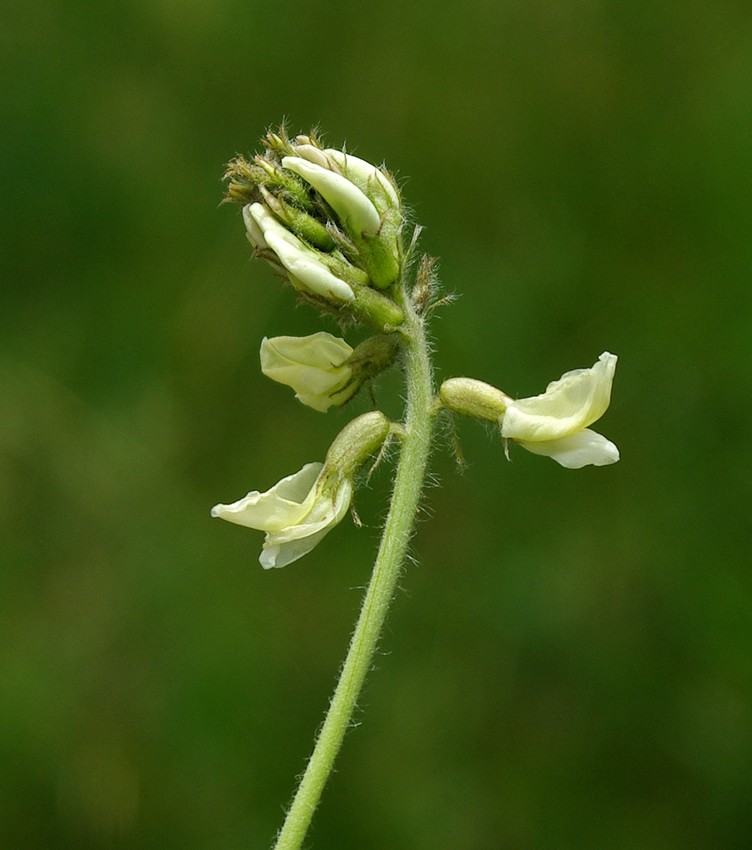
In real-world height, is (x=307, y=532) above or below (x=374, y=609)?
above

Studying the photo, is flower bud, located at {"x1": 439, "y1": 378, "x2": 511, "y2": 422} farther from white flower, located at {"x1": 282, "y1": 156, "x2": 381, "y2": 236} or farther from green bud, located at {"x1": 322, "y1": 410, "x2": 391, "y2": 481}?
white flower, located at {"x1": 282, "y1": 156, "x2": 381, "y2": 236}

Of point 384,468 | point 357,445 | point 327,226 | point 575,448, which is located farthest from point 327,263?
point 384,468

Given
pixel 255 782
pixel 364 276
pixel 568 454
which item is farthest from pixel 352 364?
pixel 255 782

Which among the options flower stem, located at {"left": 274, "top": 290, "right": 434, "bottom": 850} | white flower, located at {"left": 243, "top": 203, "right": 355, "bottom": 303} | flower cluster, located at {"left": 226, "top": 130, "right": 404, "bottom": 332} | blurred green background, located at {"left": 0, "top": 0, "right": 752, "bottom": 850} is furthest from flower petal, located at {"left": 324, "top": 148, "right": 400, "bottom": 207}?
blurred green background, located at {"left": 0, "top": 0, "right": 752, "bottom": 850}

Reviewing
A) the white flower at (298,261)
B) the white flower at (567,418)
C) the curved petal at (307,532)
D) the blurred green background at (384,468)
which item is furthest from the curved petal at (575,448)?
the blurred green background at (384,468)

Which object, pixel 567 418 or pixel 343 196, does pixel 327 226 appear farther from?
pixel 567 418

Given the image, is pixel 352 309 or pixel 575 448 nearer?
pixel 352 309

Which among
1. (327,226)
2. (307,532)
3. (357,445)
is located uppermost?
(327,226)

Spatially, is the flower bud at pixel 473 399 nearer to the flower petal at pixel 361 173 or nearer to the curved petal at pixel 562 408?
the curved petal at pixel 562 408
